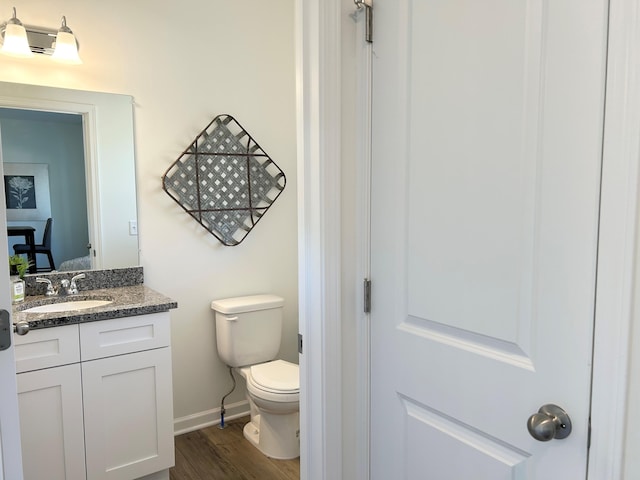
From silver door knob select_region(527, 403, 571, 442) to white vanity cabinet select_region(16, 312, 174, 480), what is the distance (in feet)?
5.50

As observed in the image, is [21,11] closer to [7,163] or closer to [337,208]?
[7,163]

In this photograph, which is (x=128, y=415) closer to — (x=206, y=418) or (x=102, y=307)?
(x=102, y=307)

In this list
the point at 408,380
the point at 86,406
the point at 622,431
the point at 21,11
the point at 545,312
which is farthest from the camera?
the point at 21,11

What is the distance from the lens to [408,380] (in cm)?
121

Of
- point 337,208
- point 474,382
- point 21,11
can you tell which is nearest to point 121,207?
point 21,11

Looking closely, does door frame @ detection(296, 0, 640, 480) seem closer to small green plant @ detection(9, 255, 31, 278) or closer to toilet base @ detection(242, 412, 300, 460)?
toilet base @ detection(242, 412, 300, 460)

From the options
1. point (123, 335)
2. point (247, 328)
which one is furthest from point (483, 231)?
point (247, 328)

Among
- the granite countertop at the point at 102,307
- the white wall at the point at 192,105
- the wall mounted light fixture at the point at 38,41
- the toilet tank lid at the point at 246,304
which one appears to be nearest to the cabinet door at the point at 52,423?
the granite countertop at the point at 102,307

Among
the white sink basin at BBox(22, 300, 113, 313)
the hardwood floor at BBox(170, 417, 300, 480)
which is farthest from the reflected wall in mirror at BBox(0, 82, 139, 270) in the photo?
the hardwood floor at BBox(170, 417, 300, 480)

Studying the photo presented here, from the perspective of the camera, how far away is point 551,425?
2.77 feet

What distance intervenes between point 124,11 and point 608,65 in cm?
245

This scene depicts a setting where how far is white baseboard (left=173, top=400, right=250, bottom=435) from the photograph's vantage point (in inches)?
108

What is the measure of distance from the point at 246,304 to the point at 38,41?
1.71 m

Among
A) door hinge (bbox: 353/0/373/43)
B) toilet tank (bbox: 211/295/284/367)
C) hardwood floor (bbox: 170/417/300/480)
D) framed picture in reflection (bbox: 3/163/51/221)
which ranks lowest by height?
hardwood floor (bbox: 170/417/300/480)
